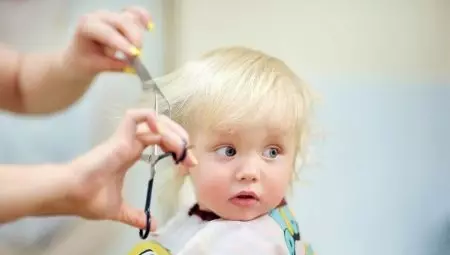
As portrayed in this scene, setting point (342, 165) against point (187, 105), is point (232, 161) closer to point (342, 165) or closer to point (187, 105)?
point (187, 105)

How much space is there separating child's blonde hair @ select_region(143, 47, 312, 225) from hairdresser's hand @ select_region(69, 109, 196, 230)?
4.5 inches

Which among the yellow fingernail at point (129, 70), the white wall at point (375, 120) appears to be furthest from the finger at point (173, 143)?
the white wall at point (375, 120)

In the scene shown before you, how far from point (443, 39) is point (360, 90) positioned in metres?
0.14

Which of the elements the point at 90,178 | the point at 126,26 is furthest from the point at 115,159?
the point at 126,26

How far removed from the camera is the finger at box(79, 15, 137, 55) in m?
0.62

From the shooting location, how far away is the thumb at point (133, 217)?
613 mm

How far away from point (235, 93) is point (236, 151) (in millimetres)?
58

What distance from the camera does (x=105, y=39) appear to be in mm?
627

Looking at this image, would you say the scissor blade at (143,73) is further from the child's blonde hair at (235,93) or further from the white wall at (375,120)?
the white wall at (375,120)

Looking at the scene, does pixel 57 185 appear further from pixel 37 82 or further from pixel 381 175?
pixel 381 175

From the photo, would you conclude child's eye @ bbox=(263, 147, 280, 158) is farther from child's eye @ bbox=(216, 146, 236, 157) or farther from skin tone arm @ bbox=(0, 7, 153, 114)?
skin tone arm @ bbox=(0, 7, 153, 114)

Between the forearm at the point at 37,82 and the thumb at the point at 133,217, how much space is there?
153 millimetres

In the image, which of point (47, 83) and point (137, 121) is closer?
point (137, 121)

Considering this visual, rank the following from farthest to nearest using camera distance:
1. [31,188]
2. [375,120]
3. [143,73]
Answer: [375,120] → [143,73] → [31,188]
